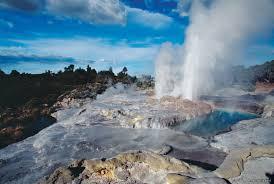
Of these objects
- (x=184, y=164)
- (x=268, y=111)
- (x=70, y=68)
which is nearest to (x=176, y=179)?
(x=184, y=164)

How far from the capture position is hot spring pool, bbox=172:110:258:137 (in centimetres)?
1853

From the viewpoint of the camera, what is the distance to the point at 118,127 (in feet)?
64.3

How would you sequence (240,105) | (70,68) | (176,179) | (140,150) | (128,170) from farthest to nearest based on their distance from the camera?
(70,68) < (240,105) < (140,150) < (128,170) < (176,179)

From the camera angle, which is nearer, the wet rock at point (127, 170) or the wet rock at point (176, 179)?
the wet rock at point (176, 179)

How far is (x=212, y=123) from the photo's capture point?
20578mm

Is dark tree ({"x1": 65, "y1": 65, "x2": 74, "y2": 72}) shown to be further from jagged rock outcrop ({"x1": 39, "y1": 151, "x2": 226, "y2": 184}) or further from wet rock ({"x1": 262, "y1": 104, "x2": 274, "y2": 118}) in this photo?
jagged rock outcrop ({"x1": 39, "y1": 151, "x2": 226, "y2": 184})

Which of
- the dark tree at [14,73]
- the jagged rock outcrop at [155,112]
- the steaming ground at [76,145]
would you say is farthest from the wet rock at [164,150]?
the dark tree at [14,73]

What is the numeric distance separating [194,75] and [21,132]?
14.7 m

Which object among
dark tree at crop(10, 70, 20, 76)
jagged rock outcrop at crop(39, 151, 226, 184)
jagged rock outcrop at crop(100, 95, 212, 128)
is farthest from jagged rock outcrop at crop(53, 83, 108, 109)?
jagged rock outcrop at crop(39, 151, 226, 184)

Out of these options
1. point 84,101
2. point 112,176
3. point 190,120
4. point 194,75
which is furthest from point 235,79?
point 112,176

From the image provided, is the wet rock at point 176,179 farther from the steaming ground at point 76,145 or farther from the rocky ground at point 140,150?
the steaming ground at point 76,145

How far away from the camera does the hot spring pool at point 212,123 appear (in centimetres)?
1853

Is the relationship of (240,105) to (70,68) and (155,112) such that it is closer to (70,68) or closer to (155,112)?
(155,112)

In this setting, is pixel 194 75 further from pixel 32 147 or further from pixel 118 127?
pixel 32 147
